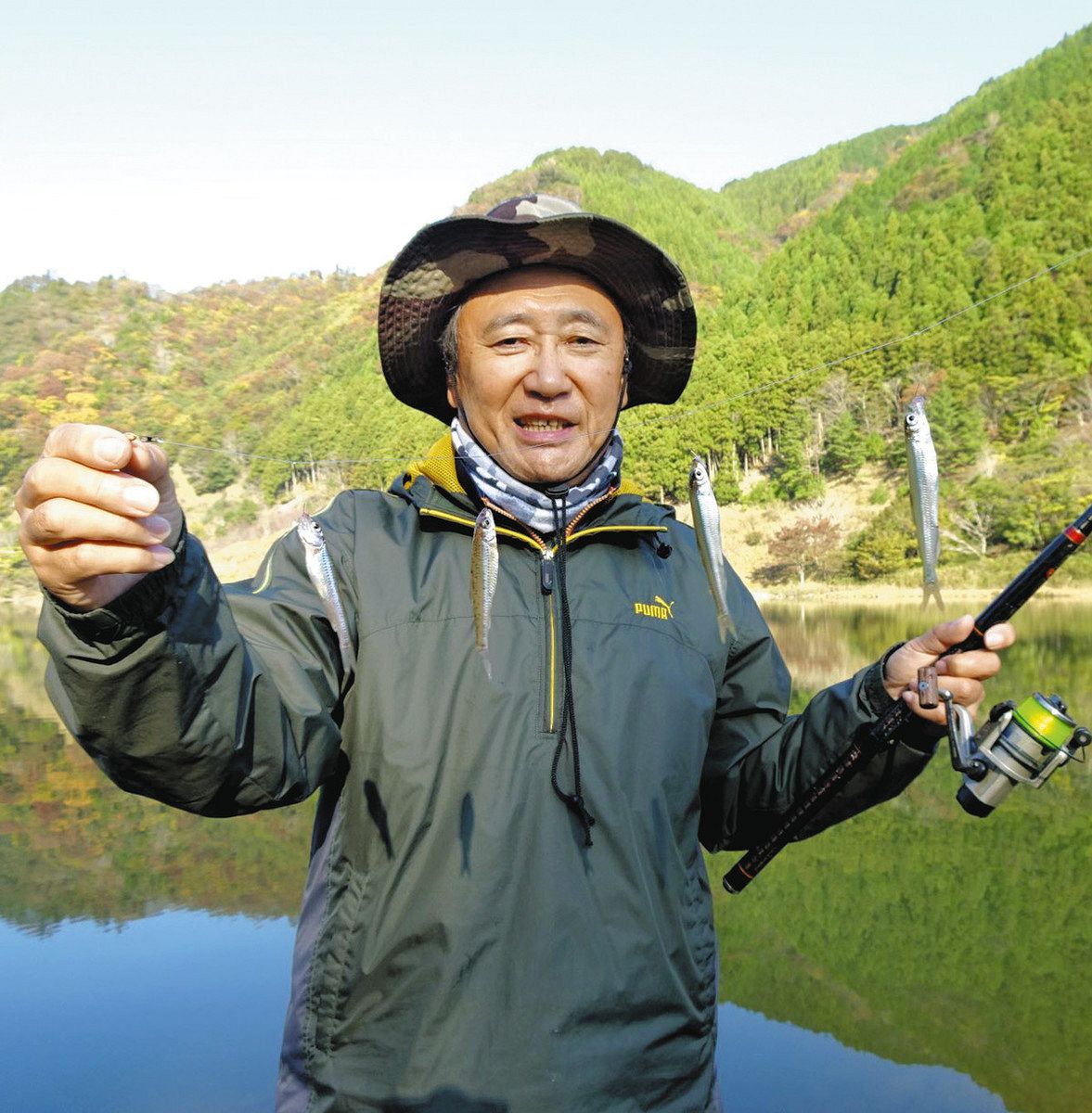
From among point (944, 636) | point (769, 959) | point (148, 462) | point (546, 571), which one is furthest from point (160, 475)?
point (769, 959)

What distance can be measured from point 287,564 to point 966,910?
834 centimetres

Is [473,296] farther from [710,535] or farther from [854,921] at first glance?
[854,921]

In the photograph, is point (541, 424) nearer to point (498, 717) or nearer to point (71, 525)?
point (498, 717)

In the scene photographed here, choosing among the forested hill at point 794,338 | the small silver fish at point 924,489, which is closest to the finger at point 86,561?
the forested hill at point 794,338

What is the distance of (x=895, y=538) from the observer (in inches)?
779

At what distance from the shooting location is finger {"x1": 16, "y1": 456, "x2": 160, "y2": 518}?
1.51 metres

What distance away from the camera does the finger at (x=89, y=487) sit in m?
1.51

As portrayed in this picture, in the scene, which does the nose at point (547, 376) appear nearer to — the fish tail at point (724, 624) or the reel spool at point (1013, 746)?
the fish tail at point (724, 624)

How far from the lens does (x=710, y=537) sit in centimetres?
280

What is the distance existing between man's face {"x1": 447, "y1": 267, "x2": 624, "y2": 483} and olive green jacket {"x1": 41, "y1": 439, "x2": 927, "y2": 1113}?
260 millimetres

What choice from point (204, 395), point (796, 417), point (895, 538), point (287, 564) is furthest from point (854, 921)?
point (204, 395)

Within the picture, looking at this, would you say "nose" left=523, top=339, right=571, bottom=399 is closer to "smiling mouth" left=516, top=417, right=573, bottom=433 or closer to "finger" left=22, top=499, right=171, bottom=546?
"smiling mouth" left=516, top=417, right=573, bottom=433

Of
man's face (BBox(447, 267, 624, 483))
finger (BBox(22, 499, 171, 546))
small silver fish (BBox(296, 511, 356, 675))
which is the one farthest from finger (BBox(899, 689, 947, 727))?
finger (BBox(22, 499, 171, 546))

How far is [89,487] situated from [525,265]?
193cm
